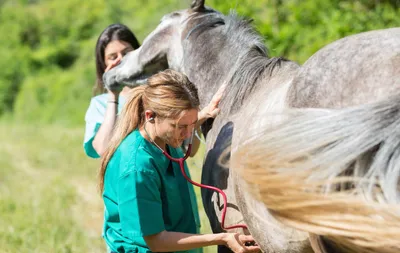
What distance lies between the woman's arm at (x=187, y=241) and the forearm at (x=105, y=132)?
115 cm

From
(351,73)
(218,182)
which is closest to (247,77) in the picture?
(218,182)

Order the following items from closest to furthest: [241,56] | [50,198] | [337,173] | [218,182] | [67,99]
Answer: [337,173], [218,182], [241,56], [50,198], [67,99]

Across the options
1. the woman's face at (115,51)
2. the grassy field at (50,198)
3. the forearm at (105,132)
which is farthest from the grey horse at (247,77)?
the grassy field at (50,198)

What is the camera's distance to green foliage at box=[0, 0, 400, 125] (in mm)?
8602

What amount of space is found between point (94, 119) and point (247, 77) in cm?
130

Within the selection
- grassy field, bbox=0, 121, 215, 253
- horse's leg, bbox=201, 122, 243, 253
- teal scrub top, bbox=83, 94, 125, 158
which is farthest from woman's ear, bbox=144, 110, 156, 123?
teal scrub top, bbox=83, 94, 125, 158

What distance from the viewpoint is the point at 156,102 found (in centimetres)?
282

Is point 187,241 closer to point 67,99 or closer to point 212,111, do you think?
point 212,111

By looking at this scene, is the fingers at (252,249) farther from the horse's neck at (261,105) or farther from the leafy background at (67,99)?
the leafy background at (67,99)

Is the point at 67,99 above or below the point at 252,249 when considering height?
below

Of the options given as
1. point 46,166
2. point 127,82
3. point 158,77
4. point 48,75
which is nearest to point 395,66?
point 158,77

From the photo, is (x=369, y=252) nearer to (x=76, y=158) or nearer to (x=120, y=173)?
(x=120, y=173)

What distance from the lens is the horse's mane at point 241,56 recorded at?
3131 millimetres

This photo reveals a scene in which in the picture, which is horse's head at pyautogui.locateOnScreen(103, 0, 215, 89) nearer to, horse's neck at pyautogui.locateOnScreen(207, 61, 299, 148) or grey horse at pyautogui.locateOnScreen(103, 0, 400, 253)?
grey horse at pyautogui.locateOnScreen(103, 0, 400, 253)
